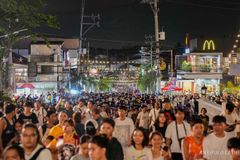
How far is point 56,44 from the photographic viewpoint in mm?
63125

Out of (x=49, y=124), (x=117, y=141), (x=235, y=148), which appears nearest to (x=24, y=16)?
(x=49, y=124)

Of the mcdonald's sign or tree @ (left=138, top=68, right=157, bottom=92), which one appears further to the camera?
the mcdonald's sign

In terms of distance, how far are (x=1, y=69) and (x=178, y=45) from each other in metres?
87.0

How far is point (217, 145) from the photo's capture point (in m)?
6.21

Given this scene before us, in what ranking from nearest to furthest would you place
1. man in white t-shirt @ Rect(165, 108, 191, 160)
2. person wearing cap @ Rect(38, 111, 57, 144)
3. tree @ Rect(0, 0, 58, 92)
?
man in white t-shirt @ Rect(165, 108, 191, 160) < person wearing cap @ Rect(38, 111, 57, 144) < tree @ Rect(0, 0, 58, 92)

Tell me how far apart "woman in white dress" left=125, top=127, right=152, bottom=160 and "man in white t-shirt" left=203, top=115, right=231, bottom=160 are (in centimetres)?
93

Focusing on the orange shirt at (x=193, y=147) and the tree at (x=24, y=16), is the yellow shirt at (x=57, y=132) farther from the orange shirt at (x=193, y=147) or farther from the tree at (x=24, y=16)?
the tree at (x=24, y=16)

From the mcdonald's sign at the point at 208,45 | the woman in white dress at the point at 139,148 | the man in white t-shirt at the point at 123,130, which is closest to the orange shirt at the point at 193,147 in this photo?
the woman in white dress at the point at 139,148

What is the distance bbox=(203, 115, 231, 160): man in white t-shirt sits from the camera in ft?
20.3

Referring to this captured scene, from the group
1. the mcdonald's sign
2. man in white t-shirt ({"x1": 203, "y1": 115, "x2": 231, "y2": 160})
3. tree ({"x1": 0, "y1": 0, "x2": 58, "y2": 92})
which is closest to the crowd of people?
man in white t-shirt ({"x1": 203, "y1": 115, "x2": 231, "y2": 160})

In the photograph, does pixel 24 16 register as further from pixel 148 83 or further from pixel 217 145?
pixel 148 83

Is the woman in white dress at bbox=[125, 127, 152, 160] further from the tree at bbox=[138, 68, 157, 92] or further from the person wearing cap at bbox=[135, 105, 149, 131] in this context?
the tree at bbox=[138, 68, 157, 92]

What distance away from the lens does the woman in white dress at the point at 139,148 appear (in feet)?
19.5

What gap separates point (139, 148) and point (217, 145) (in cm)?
119
